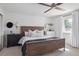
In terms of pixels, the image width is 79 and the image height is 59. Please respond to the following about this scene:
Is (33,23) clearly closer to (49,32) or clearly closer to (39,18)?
(39,18)

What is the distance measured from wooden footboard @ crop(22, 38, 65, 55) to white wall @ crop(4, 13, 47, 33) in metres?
2.71

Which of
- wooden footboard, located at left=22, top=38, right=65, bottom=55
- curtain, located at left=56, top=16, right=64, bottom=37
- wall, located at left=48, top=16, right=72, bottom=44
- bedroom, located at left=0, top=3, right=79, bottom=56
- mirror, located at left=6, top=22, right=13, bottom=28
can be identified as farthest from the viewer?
curtain, located at left=56, top=16, right=64, bottom=37

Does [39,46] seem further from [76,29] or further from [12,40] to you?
[76,29]

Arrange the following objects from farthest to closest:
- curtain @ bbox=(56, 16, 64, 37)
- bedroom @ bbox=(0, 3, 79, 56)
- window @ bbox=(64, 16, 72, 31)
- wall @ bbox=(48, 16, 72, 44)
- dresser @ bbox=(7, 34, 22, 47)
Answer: curtain @ bbox=(56, 16, 64, 37), window @ bbox=(64, 16, 72, 31), wall @ bbox=(48, 16, 72, 44), dresser @ bbox=(7, 34, 22, 47), bedroom @ bbox=(0, 3, 79, 56)

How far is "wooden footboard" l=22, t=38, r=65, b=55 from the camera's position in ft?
10.1

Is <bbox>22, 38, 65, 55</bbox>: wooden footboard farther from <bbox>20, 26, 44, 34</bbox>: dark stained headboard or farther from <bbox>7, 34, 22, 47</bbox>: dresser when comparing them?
<bbox>20, 26, 44, 34</bbox>: dark stained headboard

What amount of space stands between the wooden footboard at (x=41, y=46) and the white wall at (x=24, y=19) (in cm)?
271

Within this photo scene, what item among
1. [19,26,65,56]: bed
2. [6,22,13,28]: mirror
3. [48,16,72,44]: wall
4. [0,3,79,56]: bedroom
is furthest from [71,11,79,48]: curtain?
[6,22,13,28]: mirror

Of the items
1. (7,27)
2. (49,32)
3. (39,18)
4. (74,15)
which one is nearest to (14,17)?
(7,27)

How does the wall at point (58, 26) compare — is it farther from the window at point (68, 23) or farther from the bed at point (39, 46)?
the bed at point (39, 46)

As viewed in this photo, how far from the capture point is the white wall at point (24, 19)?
5233 millimetres

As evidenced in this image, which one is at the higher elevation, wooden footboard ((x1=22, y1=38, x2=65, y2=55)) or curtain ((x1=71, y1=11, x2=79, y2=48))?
curtain ((x1=71, y1=11, x2=79, y2=48))

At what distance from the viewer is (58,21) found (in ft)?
20.7

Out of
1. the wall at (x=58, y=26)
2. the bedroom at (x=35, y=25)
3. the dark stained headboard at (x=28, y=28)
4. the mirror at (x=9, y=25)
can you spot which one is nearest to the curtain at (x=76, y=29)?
the bedroom at (x=35, y=25)
